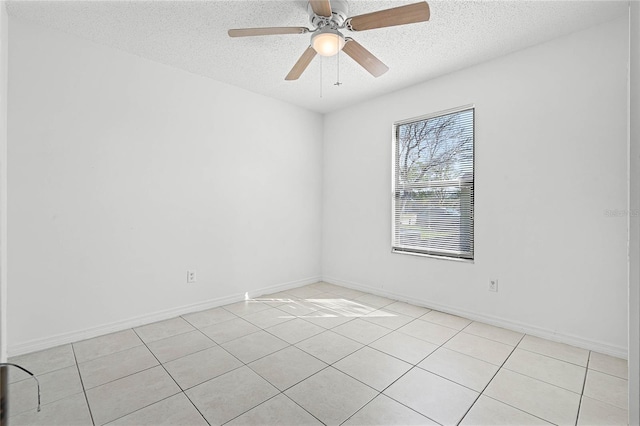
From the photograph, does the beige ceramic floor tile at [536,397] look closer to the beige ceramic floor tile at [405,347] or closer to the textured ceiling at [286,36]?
the beige ceramic floor tile at [405,347]

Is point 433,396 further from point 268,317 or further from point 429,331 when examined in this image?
point 268,317

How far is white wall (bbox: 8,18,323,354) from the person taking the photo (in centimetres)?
243

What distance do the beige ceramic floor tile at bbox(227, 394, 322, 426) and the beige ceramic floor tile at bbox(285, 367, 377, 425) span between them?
5 centimetres

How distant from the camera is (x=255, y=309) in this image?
347 centimetres

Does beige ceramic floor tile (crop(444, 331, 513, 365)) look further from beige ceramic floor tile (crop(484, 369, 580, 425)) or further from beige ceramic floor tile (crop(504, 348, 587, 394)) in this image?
beige ceramic floor tile (crop(484, 369, 580, 425))

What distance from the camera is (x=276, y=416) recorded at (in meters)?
1.70

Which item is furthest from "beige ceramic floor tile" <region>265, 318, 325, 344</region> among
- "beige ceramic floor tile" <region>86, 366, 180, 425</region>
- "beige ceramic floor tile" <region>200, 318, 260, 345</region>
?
"beige ceramic floor tile" <region>86, 366, 180, 425</region>

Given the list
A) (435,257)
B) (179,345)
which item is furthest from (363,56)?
(179,345)

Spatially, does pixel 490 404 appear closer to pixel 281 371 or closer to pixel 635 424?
pixel 635 424

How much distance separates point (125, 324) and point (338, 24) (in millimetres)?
3192

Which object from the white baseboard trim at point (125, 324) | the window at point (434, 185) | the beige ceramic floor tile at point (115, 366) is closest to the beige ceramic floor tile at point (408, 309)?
the window at point (434, 185)

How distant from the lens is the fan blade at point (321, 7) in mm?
1882

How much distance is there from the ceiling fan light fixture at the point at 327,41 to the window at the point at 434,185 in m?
1.73

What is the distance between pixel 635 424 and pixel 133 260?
3.45 m
